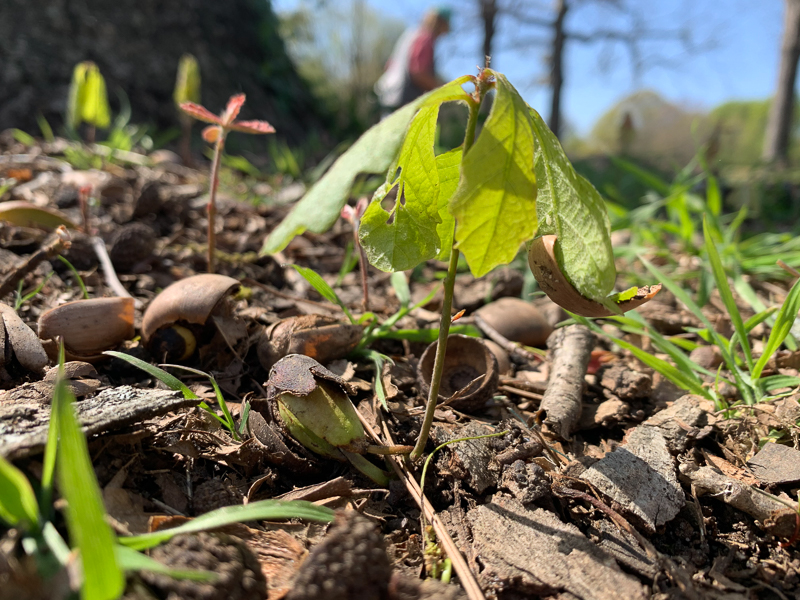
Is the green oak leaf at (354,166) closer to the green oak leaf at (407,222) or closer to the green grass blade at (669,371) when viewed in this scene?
the green oak leaf at (407,222)

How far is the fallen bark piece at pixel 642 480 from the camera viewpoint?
902mm

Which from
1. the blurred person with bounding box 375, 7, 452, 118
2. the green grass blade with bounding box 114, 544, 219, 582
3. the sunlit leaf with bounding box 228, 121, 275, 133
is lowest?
the green grass blade with bounding box 114, 544, 219, 582

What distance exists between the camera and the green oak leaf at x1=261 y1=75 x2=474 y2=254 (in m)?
0.63

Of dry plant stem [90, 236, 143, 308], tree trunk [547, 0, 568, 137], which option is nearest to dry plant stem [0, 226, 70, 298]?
dry plant stem [90, 236, 143, 308]

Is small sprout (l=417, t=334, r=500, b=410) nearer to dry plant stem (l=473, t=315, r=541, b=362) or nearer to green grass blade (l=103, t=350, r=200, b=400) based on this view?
dry plant stem (l=473, t=315, r=541, b=362)

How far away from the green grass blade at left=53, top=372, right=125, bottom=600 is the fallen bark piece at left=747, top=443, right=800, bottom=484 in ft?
3.61

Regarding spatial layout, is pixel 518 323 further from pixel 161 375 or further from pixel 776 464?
pixel 161 375

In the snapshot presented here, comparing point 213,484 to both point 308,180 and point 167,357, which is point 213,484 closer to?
point 167,357

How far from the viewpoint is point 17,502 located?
0.58m

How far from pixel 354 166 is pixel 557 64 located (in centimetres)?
884

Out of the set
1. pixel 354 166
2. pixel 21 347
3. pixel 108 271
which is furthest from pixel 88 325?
pixel 354 166

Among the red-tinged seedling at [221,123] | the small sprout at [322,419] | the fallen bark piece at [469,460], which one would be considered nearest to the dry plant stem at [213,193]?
the red-tinged seedling at [221,123]

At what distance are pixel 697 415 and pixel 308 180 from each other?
2.62 meters

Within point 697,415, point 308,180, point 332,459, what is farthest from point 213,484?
point 308,180
